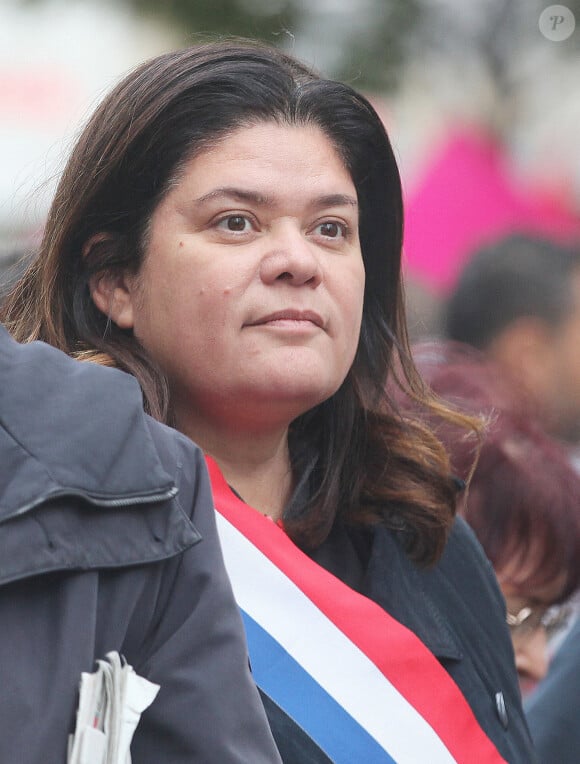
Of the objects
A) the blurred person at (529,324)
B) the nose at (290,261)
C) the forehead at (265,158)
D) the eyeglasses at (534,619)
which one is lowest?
the blurred person at (529,324)

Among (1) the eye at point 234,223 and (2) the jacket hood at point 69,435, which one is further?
(1) the eye at point 234,223

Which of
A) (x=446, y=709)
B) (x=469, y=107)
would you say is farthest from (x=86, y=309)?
(x=469, y=107)

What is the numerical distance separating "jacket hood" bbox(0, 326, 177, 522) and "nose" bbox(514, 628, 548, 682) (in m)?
1.87

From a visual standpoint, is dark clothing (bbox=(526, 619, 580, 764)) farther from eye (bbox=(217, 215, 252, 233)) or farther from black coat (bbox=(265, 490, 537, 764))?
eye (bbox=(217, 215, 252, 233))

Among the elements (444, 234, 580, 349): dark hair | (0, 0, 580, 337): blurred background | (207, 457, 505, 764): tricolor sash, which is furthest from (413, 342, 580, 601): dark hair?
(0, 0, 580, 337): blurred background

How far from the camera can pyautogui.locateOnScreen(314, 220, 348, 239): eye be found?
2586 millimetres

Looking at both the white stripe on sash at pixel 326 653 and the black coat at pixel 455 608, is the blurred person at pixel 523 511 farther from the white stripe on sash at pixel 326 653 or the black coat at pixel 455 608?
the white stripe on sash at pixel 326 653

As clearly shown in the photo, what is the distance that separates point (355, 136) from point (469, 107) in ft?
15.8

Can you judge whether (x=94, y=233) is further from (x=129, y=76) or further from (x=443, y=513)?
(x=443, y=513)

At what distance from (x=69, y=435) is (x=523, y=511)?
5.94 ft

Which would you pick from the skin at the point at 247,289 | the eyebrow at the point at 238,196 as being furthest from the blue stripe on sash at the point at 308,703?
the eyebrow at the point at 238,196

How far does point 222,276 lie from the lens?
242cm

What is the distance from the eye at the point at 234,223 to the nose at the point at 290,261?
53mm

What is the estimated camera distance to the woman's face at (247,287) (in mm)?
2434
